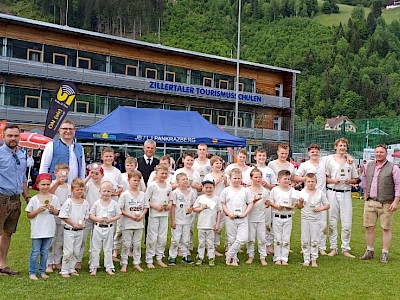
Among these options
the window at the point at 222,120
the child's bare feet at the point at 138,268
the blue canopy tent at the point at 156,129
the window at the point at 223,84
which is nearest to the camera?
the child's bare feet at the point at 138,268

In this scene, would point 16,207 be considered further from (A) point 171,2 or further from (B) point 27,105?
(A) point 171,2

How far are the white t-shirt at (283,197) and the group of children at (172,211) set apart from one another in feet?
0.05

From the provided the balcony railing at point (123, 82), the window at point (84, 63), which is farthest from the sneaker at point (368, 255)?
the window at point (84, 63)

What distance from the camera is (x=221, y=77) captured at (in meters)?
39.9

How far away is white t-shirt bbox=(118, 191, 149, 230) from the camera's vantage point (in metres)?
7.38

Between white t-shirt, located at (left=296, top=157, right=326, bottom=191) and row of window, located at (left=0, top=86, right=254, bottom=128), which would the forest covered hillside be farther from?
white t-shirt, located at (left=296, top=157, right=326, bottom=191)

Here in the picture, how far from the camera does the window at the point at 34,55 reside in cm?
3089

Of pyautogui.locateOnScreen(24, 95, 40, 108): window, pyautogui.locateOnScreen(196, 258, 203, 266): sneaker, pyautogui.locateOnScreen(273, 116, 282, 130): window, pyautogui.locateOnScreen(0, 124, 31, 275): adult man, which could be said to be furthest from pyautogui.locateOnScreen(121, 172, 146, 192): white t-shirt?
pyautogui.locateOnScreen(273, 116, 282, 130): window

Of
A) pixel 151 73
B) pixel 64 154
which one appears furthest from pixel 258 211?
pixel 151 73

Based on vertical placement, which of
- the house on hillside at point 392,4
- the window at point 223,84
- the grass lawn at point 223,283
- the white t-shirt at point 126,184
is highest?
the house on hillside at point 392,4

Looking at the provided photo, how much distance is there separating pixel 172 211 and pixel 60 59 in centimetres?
2677

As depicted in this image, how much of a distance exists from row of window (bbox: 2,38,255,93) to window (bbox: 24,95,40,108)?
7.88 ft

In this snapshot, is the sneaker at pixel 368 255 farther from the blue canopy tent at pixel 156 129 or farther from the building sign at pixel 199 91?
the building sign at pixel 199 91

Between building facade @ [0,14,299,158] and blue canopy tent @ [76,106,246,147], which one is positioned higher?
building facade @ [0,14,299,158]
